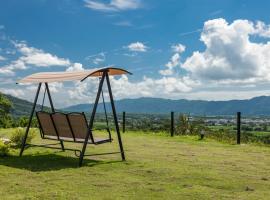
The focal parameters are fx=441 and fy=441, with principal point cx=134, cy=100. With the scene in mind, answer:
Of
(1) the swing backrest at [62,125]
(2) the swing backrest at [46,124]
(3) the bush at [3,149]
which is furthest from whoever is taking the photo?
(2) the swing backrest at [46,124]

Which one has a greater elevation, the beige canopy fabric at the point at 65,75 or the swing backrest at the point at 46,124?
the beige canopy fabric at the point at 65,75

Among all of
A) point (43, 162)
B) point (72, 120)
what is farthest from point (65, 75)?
point (43, 162)

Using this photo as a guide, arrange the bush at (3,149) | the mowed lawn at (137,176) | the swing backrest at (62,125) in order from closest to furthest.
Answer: the mowed lawn at (137,176) < the swing backrest at (62,125) < the bush at (3,149)

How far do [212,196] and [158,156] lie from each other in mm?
5040

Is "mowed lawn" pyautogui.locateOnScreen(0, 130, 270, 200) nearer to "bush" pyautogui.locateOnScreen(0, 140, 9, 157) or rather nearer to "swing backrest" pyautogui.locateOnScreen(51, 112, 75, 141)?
"bush" pyautogui.locateOnScreen(0, 140, 9, 157)

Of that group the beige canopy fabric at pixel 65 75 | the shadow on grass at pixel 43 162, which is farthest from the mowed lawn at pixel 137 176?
the beige canopy fabric at pixel 65 75

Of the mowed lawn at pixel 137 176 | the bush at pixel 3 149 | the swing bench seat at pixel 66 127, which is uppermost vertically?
the swing bench seat at pixel 66 127

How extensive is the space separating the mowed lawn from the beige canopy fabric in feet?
6.50

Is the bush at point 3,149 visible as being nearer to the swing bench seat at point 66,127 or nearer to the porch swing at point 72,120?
the porch swing at point 72,120

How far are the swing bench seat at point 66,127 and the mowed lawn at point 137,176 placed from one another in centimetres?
53

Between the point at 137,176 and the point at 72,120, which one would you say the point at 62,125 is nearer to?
the point at 72,120

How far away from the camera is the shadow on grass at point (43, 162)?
9.64 m

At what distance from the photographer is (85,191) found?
7137 mm

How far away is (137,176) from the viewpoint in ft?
28.1
